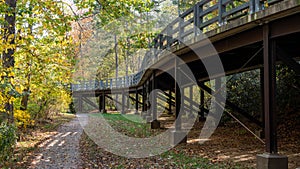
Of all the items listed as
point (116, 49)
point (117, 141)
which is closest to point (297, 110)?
point (117, 141)

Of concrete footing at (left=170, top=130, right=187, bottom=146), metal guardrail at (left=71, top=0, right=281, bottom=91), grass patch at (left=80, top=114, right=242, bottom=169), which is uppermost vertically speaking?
metal guardrail at (left=71, top=0, right=281, bottom=91)

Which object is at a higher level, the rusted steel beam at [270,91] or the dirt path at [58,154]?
the rusted steel beam at [270,91]

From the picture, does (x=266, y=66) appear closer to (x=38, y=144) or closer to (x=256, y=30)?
(x=256, y=30)

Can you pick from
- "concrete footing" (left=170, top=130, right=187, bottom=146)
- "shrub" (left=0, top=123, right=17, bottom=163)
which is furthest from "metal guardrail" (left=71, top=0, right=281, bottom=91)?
"shrub" (left=0, top=123, right=17, bottom=163)

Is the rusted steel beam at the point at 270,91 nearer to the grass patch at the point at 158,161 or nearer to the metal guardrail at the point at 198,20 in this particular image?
the metal guardrail at the point at 198,20

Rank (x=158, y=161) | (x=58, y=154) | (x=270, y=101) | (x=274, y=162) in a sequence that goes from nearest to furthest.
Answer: (x=274, y=162) → (x=270, y=101) → (x=158, y=161) → (x=58, y=154)

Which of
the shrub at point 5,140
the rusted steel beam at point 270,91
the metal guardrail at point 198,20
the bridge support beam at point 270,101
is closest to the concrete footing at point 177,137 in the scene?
the metal guardrail at point 198,20

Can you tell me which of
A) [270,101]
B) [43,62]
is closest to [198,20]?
[270,101]

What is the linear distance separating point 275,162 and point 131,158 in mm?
4371

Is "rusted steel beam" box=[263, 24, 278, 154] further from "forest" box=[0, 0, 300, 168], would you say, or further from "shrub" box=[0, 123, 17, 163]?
"shrub" box=[0, 123, 17, 163]

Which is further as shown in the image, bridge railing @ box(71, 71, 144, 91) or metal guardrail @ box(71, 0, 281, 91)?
bridge railing @ box(71, 71, 144, 91)

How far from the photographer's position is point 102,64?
4903 cm

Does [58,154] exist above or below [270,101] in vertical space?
below

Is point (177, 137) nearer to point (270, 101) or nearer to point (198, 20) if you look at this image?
point (198, 20)
